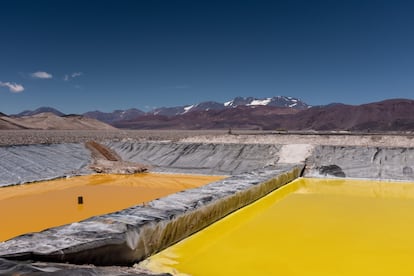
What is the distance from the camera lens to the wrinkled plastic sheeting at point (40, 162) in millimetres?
11961

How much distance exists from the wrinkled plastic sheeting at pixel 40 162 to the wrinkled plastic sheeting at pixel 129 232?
281 inches

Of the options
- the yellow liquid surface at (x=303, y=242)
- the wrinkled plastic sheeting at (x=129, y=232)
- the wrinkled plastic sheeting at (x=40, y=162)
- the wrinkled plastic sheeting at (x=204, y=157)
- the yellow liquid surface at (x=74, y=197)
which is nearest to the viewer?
the wrinkled plastic sheeting at (x=129, y=232)

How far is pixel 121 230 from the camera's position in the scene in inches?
173

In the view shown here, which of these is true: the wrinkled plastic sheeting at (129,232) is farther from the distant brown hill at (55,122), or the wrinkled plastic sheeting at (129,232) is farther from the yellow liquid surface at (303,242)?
the distant brown hill at (55,122)

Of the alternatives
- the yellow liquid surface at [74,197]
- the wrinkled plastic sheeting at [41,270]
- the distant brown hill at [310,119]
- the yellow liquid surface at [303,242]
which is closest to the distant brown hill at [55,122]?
the distant brown hill at [310,119]

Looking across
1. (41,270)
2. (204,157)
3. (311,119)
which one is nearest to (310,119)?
(311,119)

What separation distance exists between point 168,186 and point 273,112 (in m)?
118

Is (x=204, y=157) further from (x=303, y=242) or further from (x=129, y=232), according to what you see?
(x=129, y=232)

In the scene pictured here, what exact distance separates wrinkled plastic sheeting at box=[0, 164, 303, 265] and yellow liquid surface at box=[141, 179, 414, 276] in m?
0.16

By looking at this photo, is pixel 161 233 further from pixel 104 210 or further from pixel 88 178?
pixel 88 178

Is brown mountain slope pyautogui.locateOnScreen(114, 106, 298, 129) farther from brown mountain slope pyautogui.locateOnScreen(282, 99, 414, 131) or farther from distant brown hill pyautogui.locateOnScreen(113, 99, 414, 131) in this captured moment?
brown mountain slope pyautogui.locateOnScreen(282, 99, 414, 131)

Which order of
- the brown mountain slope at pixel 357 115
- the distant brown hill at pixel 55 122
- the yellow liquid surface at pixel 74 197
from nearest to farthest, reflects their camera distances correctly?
the yellow liquid surface at pixel 74 197 < the distant brown hill at pixel 55 122 < the brown mountain slope at pixel 357 115

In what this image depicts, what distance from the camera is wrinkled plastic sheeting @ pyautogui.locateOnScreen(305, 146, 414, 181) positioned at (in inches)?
473

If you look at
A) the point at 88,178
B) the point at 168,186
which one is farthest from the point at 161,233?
the point at 88,178
